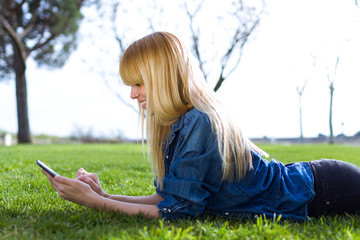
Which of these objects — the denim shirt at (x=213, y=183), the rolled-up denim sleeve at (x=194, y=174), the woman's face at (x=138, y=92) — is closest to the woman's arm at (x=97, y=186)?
the denim shirt at (x=213, y=183)

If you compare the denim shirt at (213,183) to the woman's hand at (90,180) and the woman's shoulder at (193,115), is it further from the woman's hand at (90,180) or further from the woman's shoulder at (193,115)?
the woman's hand at (90,180)

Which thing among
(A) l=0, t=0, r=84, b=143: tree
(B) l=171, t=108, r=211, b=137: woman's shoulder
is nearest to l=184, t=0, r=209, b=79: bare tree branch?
(A) l=0, t=0, r=84, b=143: tree

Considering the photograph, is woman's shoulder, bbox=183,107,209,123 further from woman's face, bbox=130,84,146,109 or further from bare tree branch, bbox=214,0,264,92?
bare tree branch, bbox=214,0,264,92

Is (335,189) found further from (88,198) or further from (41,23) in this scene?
(41,23)

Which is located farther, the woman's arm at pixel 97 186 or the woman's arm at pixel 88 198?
the woman's arm at pixel 97 186

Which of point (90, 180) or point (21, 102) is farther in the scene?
point (21, 102)

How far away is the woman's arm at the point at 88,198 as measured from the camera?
80.4 inches

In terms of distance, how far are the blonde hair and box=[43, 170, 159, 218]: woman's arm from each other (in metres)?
0.56

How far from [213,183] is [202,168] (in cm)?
14

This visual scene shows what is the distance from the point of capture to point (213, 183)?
1.98 meters

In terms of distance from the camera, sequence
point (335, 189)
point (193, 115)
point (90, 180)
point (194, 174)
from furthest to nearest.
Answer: point (90, 180), point (335, 189), point (193, 115), point (194, 174)

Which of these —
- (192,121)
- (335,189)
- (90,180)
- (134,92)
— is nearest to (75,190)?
(90,180)

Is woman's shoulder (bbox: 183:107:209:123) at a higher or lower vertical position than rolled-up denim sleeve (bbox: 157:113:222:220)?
higher

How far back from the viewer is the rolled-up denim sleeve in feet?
6.20
